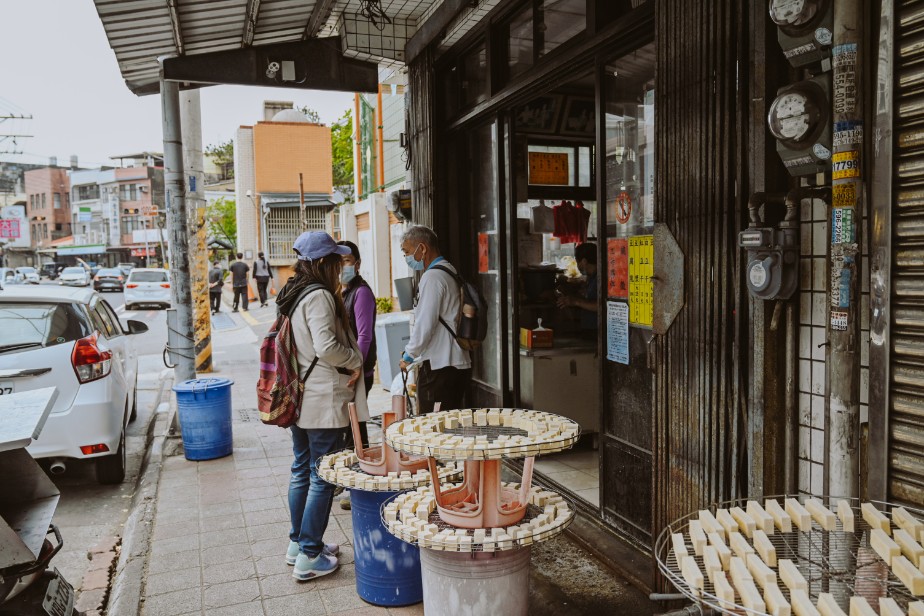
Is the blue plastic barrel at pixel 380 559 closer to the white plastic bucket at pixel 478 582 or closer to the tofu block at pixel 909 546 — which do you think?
the white plastic bucket at pixel 478 582

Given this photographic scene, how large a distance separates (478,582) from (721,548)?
1.31 m

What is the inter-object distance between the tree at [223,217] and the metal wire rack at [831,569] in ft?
152

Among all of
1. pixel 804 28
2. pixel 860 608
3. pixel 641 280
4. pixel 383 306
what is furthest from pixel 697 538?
pixel 383 306

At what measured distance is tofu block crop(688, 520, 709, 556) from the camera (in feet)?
7.09

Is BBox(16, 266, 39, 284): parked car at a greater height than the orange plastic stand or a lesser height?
greater

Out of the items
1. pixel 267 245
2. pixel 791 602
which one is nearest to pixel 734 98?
pixel 791 602

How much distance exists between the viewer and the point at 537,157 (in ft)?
23.6

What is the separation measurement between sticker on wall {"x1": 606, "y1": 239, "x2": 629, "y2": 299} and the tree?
43887 mm

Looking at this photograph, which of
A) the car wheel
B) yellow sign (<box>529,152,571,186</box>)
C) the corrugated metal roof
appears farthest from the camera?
yellow sign (<box>529,152,571,186</box>)

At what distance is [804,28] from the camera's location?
→ 2656 mm

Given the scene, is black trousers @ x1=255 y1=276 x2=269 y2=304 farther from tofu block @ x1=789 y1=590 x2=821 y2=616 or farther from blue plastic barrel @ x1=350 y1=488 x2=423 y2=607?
tofu block @ x1=789 y1=590 x2=821 y2=616

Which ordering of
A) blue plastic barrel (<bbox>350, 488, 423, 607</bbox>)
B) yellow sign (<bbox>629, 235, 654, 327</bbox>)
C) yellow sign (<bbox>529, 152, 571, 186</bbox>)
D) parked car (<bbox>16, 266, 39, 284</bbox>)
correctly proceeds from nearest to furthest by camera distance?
blue plastic barrel (<bbox>350, 488, 423, 607</bbox>) < yellow sign (<bbox>629, 235, 654, 327</bbox>) < yellow sign (<bbox>529, 152, 571, 186</bbox>) < parked car (<bbox>16, 266, 39, 284</bbox>)

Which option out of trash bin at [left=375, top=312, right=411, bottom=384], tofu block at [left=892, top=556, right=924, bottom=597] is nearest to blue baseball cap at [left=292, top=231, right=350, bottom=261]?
tofu block at [left=892, top=556, right=924, bottom=597]

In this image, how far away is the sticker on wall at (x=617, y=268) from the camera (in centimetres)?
455
